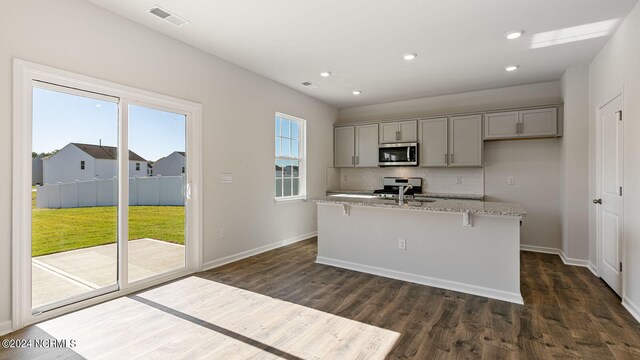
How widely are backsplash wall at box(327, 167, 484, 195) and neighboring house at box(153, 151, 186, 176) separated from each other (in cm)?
334

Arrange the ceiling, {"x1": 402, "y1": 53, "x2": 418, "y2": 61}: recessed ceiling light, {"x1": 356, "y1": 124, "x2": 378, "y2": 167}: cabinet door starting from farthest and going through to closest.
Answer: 1. {"x1": 356, "y1": 124, "x2": 378, "y2": 167}: cabinet door
2. {"x1": 402, "y1": 53, "x2": 418, "y2": 61}: recessed ceiling light
3. the ceiling

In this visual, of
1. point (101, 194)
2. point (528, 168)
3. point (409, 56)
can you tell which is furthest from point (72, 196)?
point (528, 168)

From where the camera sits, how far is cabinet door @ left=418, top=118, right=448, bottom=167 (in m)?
5.34

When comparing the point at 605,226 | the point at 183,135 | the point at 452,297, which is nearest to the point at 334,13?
the point at 183,135

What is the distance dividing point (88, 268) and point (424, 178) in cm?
522

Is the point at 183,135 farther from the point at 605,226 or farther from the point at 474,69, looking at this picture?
the point at 605,226

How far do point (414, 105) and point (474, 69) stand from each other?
66.7 inches

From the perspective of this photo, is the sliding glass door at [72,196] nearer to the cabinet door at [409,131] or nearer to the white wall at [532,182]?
the cabinet door at [409,131]

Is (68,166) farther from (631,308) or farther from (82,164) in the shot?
(631,308)

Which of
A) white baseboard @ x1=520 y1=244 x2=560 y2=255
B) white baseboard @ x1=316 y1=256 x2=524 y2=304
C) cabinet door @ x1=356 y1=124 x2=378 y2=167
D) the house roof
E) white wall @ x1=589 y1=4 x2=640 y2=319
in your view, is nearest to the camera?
white wall @ x1=589 y1=4 x2=640 y2=319

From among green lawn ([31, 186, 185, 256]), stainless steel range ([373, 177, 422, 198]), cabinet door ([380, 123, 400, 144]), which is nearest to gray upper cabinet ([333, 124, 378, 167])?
cabinet door ([380, 123, 400, 144])

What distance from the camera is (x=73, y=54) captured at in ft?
8.68

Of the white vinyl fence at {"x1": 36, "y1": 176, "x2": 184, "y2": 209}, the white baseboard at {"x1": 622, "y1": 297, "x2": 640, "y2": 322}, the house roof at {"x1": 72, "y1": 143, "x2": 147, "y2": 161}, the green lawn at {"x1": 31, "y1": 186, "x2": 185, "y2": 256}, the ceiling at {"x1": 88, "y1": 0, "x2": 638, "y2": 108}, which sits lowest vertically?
the white baseboard at {"x1": 622, "y1": 297, "x2": 640, "y2": 322}

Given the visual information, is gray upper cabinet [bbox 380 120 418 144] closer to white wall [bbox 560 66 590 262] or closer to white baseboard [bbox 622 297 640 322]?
white wall [bbox 560 66 590 262]
